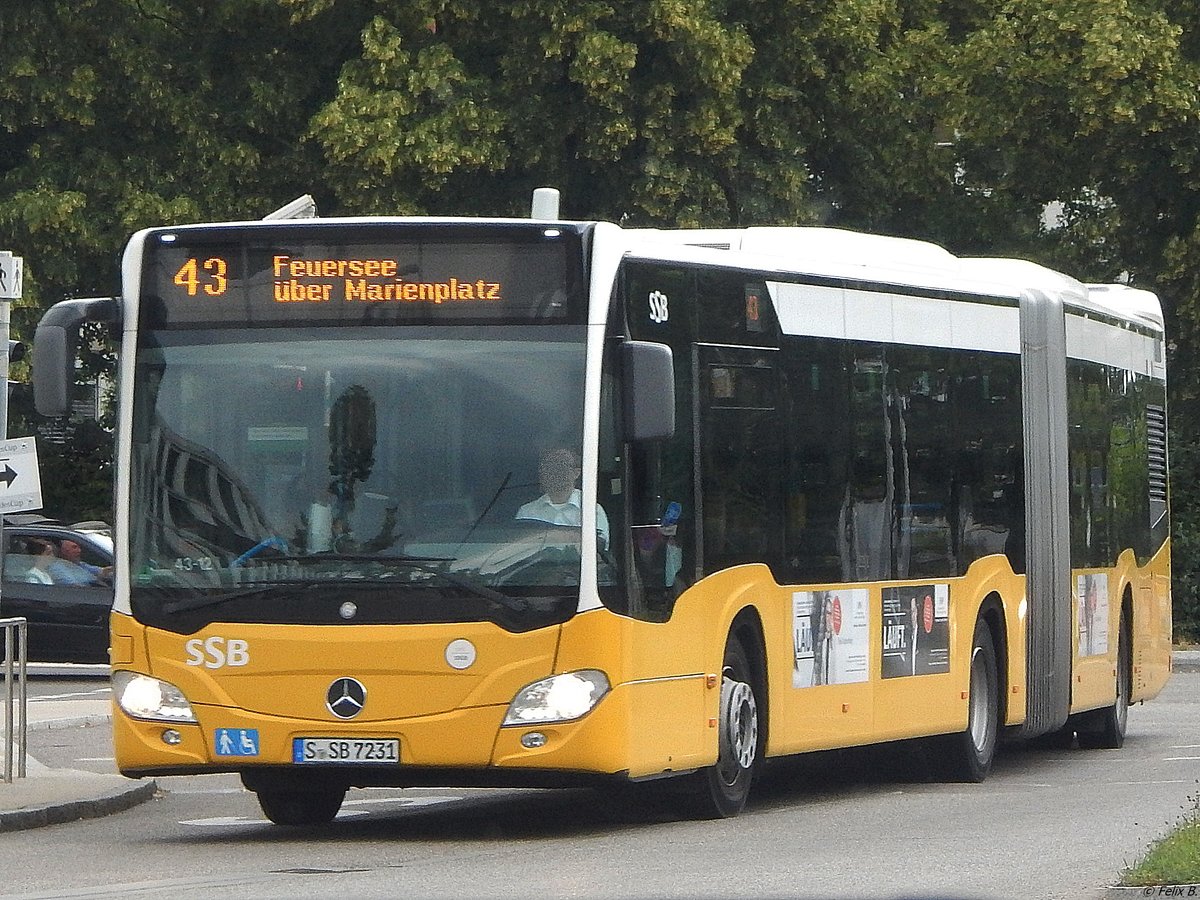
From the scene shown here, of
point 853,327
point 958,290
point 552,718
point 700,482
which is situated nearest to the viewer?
point 552,718

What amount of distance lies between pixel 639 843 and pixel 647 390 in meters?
1.99

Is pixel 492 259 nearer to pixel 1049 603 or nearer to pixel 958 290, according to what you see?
pixel 958 290

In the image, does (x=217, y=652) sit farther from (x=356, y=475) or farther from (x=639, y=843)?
(x=639, y=843)

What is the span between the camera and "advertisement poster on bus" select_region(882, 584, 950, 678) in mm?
15144

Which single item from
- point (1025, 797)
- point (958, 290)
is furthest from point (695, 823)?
point (958, 290)

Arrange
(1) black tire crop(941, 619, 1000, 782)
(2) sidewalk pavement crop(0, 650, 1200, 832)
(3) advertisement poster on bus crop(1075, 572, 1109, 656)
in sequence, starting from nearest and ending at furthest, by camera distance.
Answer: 1. (2) sidewalk pavement crop(0, 650, 1200, 832)
2. (1) black tire crop(941, 619, 1000, 782)
3. (3) advertisement poster on bus crop(1075, 572, 1109, 656)

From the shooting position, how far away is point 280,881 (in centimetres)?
1057

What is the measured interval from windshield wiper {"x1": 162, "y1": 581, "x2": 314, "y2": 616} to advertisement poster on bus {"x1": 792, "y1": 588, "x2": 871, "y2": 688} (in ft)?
10.1

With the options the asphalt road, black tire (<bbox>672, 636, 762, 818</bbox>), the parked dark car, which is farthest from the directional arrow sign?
the parked dark car

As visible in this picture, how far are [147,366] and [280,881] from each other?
2.85 meters

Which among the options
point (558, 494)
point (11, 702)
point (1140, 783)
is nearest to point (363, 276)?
point (558, 494)

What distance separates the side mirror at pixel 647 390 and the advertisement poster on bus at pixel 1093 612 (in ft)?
22.6

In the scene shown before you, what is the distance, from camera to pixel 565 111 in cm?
3300

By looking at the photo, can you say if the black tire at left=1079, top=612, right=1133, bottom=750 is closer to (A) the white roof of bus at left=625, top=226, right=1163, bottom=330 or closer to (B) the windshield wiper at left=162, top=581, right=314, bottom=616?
(A) the white roof of bus at left=625, top=226, right=1163, bottom=330
